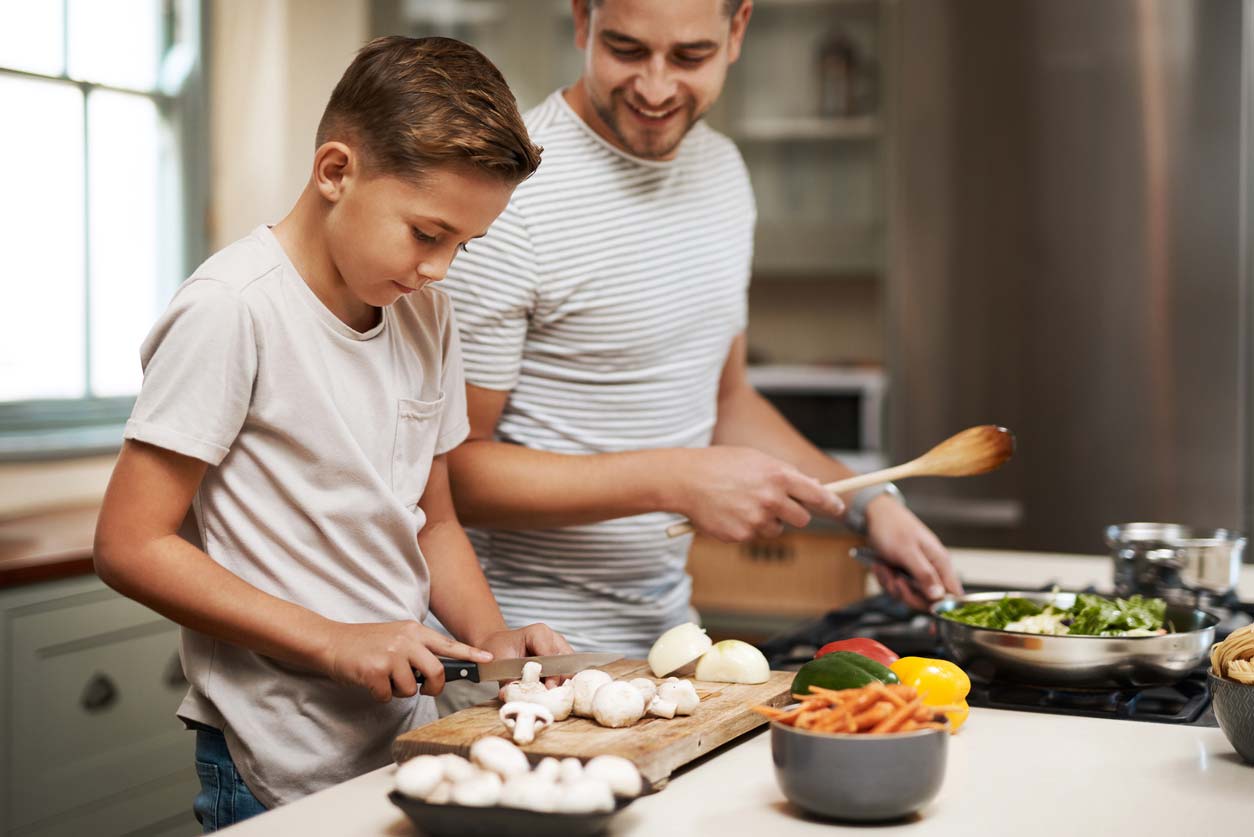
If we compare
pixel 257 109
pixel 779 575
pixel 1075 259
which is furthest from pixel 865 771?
pixel 257 109

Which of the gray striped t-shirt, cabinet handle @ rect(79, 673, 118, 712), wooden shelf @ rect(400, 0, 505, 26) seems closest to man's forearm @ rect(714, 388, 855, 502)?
the gray striped t-shirt

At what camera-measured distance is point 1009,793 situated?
36.2 inches

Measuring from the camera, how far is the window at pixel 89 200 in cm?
280

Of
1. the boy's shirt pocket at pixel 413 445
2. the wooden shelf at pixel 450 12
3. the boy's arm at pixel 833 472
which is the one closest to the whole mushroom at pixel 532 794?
the boy's shirt pocket at pixel 413 445

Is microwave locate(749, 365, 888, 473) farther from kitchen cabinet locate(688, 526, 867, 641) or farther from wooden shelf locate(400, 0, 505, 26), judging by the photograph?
wooden shelf locate(400, 0, 505, 26)

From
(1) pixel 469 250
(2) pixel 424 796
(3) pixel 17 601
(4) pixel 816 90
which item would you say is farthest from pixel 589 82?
(4) pixel 816 90

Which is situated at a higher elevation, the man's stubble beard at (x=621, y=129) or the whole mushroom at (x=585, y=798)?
the man's stubble beard at (x=621, y=129)

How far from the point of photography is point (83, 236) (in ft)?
9.77

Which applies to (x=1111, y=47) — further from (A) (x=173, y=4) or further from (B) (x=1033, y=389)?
(A) (x=173, y=4)

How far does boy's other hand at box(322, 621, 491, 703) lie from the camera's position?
1.00 m

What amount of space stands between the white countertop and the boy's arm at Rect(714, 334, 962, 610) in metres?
0.39

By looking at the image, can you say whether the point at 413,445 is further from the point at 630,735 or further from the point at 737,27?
the point at 737,27

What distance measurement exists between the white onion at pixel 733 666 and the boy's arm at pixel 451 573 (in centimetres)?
22

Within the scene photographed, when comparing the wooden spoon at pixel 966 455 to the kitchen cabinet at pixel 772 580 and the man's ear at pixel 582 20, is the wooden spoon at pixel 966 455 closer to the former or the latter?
the man's ear at pixel 582 20
